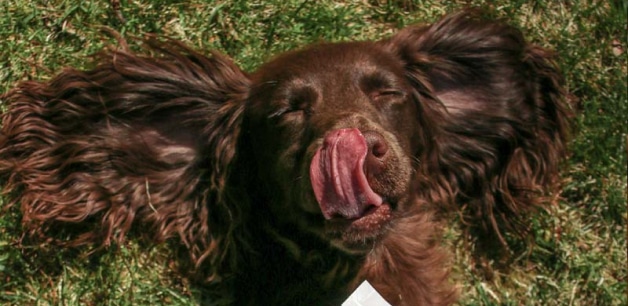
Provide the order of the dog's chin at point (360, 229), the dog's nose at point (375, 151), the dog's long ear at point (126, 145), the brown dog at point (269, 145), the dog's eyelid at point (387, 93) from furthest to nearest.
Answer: the dog's long ear at point (126, 145), the brown dog at point (269, 145), the dog's eyelid at point (387, 93), the dog's chin at point (360, 229), the dog's nose at point (375, 151)

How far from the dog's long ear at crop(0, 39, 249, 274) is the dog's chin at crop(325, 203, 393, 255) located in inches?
40.0

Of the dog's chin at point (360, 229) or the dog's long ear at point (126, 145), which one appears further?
the dog's long ear at point (126, 145)

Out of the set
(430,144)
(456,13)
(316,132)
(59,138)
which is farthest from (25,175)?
(456,13)

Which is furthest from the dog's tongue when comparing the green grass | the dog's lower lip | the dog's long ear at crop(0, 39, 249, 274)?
the green grass

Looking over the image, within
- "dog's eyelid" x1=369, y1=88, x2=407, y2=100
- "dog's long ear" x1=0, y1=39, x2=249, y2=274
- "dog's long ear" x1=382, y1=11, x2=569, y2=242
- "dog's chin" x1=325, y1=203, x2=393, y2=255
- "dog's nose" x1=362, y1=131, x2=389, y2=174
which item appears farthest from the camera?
"dog's long ear" x1=382, y1=11, x2=569, y2=242

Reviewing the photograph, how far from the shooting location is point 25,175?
5590 mm

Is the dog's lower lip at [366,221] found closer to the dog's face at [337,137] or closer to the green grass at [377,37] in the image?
the dog's face at [337,137]

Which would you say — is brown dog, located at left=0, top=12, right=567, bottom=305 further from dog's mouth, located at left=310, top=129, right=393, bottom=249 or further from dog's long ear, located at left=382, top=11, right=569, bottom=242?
dog's mouth, located at left=310, top=129, right=393, bottom=249

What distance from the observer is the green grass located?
18.7 ft

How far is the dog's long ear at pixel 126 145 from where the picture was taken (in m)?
5.50

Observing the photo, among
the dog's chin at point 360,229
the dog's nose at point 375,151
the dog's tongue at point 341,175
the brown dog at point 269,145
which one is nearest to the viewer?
the dog's tongue at point 341,175

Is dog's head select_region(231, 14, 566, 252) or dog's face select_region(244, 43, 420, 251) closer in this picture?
dog's face select_region(244, 43, 420, 251)

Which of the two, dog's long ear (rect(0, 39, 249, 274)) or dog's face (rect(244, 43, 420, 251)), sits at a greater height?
dog's face (rect(244, 43, 420, 251))

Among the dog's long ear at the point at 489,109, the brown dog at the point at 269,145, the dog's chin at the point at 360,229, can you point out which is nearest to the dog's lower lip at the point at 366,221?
the dog's chin at the point at 360,229
